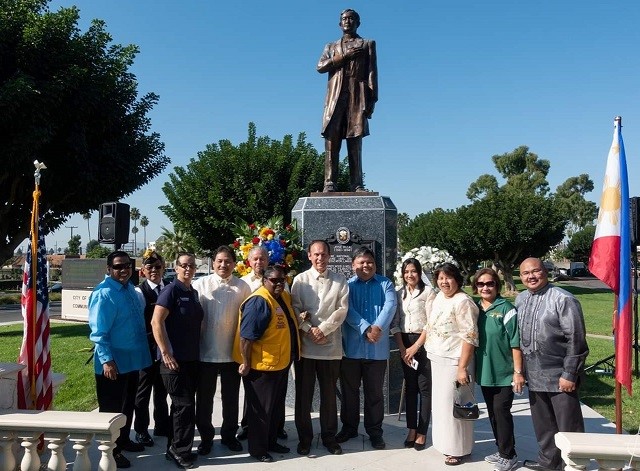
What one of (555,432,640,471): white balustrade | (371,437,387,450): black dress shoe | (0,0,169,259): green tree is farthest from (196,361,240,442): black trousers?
(0,0,169,259): green tree

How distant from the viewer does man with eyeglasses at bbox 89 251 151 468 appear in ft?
14.1

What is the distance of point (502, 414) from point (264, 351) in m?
2.06

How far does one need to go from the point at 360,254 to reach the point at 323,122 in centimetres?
247

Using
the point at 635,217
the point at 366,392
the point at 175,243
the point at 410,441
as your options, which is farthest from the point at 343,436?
the point at 175,243

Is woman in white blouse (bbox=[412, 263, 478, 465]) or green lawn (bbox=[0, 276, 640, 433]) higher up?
woman in white blouse (bbox=[412, 263, 478, 465])

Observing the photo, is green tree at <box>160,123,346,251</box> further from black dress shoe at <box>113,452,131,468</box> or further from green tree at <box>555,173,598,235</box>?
green tree at <box>555,173,598,235</box>

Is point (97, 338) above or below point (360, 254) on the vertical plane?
below

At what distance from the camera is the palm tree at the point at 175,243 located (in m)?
21.1

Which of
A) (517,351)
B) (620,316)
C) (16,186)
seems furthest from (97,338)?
(16,186)

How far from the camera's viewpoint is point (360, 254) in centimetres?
487

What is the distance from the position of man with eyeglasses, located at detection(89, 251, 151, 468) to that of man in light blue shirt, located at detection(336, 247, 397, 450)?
1.88m

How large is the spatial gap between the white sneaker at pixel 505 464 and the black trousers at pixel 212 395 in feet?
7.64

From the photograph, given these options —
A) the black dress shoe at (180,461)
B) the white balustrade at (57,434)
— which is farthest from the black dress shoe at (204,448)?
the white balustrade at (57,434)

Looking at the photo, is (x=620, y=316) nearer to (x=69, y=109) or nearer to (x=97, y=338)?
(x=97, y=338)
